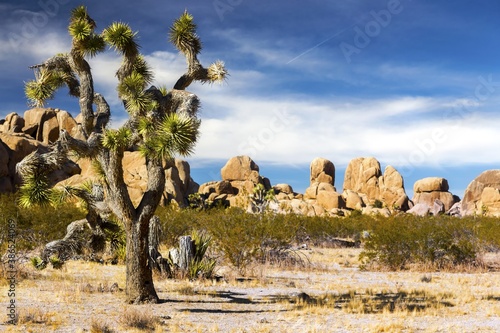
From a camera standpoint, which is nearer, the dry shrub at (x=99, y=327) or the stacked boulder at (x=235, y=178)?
the dry shrub at (x=99, y=327)

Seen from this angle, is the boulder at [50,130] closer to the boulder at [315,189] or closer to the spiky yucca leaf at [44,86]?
the boulder at [315,189]

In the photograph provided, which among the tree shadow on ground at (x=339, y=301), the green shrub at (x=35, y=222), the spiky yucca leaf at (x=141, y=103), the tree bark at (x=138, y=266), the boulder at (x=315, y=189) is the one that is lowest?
the tree shadow on ground at (x=339, y=301)

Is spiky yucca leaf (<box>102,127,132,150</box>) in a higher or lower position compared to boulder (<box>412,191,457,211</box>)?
lower

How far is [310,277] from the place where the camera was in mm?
16250

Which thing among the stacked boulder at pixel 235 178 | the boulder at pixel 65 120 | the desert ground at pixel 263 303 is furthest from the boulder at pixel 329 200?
the desert ground at pixel 263 303

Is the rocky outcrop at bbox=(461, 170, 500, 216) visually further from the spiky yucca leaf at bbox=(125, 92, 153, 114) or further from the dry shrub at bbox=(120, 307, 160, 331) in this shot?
the dry shrub at bbox=(120, 307, 160, 331)

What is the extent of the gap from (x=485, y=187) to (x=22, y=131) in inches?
2124

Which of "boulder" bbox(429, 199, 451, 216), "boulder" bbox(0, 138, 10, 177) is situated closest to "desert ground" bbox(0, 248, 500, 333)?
"boulder" bbox(0, 138, 10, 177)

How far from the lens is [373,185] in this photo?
78250 mm

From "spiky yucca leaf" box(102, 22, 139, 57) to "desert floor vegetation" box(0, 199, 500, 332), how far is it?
525 centimetres

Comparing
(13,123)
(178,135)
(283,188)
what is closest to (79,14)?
(178,135)

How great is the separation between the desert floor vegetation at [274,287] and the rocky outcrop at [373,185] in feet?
162

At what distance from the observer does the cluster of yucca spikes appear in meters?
10.0

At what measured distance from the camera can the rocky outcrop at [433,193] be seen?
73.6 metres
